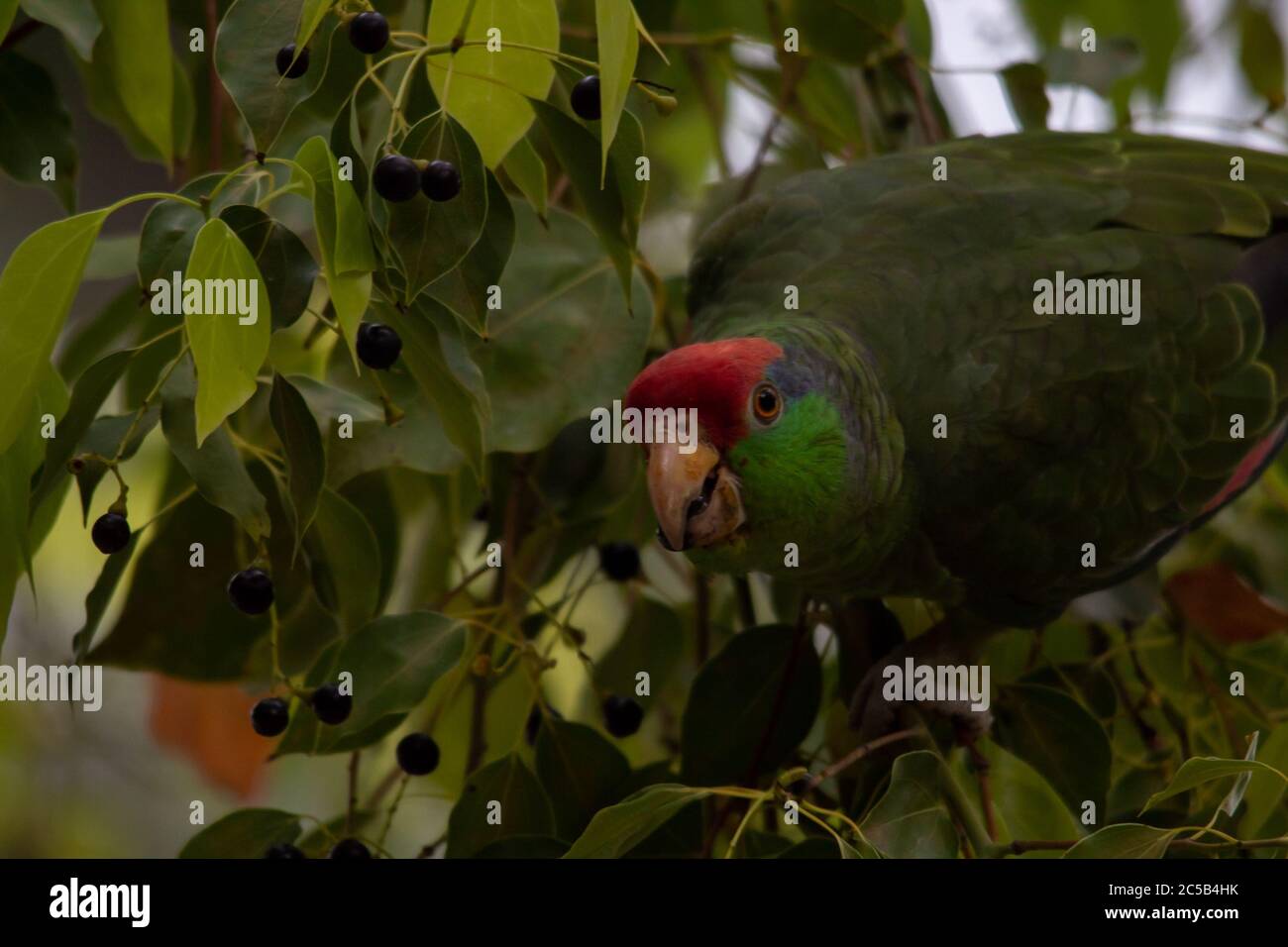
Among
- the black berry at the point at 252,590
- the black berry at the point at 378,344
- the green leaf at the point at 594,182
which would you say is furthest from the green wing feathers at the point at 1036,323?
the black berry at the point at 252,590

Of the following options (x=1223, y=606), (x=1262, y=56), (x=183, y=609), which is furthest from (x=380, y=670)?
(x=1262, y=56)

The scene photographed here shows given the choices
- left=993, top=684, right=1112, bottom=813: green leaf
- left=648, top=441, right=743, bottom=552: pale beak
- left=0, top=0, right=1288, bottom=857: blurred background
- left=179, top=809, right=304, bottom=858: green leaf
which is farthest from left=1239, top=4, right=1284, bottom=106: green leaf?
left=179, top=809, right=304, bottom=858: green leaf

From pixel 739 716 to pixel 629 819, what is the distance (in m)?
0.29

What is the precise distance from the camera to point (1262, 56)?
5.21ft

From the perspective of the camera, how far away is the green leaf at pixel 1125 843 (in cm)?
85

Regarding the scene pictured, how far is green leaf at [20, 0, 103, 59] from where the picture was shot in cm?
87

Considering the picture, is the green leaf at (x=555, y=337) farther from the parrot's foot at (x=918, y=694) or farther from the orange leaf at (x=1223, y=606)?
the orange leaf at (x=1223, y=606)

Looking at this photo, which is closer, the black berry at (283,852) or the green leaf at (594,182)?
the green leaf at (594,182)

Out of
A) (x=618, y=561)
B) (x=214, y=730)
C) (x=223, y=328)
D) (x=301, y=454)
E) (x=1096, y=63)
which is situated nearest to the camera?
(x=223, y=328)

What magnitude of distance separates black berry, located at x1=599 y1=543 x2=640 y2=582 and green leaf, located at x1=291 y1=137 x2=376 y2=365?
55 cm

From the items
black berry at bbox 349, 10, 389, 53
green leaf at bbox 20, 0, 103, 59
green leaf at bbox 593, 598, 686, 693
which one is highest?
green leaf at bbox 20, 0, 103, 59

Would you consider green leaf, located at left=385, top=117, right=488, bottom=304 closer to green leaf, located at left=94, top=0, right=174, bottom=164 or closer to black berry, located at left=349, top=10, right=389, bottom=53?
black berry, located at left=349, top=10, right=389, bottom=53

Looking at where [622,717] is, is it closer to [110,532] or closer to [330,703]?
[330,703]

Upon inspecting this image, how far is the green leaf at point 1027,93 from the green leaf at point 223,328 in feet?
3.29
